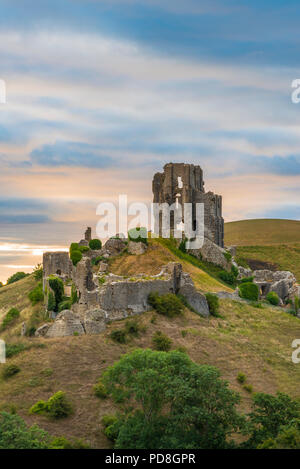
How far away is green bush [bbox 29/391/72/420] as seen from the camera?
24.0m

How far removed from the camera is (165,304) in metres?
37.4

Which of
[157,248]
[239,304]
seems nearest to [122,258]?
[157,248]

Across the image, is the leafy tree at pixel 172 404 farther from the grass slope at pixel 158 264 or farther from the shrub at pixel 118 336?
the grass slope at pixel 158 264

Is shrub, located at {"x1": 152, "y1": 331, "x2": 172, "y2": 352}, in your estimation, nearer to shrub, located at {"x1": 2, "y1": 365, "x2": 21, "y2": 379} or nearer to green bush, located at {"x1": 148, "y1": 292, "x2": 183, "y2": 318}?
green bush, located at {"x1": 148, "y1": 292, "x2": 183, "y2": 318}

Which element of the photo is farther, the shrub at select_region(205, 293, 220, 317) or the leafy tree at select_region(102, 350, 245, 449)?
the shrub at select_region(205, 293, 220, 317)

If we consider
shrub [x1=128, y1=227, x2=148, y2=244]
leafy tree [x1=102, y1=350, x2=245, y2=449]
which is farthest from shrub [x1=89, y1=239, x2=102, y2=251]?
leafy tree [x1=102, y1=350, x2=245, y2=449]

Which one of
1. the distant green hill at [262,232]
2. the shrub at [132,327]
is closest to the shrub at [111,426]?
the shrub at [132,327]

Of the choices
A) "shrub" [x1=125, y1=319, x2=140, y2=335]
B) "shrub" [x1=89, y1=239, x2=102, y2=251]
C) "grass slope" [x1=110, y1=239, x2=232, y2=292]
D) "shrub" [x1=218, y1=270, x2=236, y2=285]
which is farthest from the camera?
"shrub" [x1=218, y1=270, x2=236, y2=285]

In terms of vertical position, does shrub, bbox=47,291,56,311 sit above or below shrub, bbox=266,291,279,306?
above

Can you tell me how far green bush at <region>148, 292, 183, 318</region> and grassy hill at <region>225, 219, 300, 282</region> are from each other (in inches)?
1958

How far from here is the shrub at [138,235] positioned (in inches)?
2340

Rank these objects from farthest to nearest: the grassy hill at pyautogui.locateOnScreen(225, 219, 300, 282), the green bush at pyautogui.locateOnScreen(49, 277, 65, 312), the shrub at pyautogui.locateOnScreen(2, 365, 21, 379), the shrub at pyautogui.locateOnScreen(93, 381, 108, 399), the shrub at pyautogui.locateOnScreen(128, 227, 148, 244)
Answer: the grassy hill at pyautogui.locateOnScreen(225, 219, 300, 282) → the shrub at pyautogui.locateOnScreen(128, 227, 148, 244) → the green bush at pyautogui.locateOnScreen(49, 277, 65, 312) → the shrub at pyautogui.locateOnScreen(2, 365, 21, 379) → the shrub at pyautogui.locateOnScreen(93, 381, 108, 399)

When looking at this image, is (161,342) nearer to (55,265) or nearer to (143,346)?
(143,346)

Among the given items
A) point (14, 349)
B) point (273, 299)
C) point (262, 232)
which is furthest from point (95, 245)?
point (262, 232)
